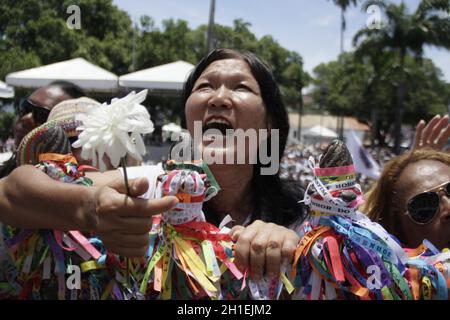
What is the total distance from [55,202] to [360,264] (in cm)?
82

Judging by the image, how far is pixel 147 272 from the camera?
1.31 meters

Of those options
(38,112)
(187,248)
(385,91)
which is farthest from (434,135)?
(385,91)

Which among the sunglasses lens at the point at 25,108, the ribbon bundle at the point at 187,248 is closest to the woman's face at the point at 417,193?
the ribbon bundle at the point at 187,248

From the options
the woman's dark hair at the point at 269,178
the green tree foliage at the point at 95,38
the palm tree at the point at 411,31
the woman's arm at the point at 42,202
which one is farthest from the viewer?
the palm tree at the point at 411,31

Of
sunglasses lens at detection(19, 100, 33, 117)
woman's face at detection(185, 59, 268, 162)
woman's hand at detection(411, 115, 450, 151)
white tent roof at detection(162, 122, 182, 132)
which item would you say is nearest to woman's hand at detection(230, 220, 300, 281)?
woman's face at detection(185, 59, 268, 162)

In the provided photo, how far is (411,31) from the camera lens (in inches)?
870

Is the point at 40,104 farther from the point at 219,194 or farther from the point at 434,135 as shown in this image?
the point at 434,135

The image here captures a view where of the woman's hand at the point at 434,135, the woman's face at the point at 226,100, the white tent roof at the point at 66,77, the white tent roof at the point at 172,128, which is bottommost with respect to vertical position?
the white tent roof at the point at 172,128

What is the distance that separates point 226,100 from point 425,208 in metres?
0.82

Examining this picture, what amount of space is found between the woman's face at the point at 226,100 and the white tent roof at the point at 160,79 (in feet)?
21.0

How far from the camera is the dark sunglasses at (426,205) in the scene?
1613 mm

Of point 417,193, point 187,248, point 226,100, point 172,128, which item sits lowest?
point 172,128

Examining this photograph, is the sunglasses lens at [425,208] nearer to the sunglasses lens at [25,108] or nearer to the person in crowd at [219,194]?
the person in crowd at [219,194]

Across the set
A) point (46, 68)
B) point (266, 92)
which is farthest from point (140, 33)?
point (266, 92)
